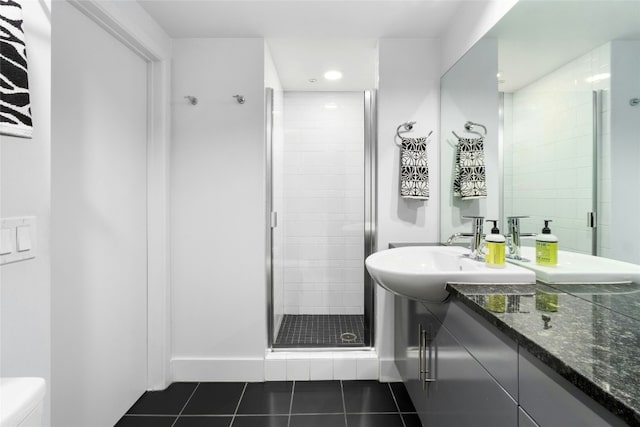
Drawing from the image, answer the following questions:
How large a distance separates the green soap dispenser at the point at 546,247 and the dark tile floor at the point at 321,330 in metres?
1.37

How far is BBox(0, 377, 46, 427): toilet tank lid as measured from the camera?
69cm

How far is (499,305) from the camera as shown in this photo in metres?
1.00

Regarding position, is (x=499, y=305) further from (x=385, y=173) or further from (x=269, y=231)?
(x=269, y=231)

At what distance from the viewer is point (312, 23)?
6.70 feet

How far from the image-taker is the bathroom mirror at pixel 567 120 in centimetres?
103

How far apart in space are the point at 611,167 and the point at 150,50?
2.32 meters

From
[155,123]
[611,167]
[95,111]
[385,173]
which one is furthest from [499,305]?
[155,123]

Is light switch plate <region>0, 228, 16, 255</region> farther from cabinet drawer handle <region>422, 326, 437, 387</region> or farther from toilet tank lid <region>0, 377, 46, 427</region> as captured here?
cabinet drawer handle <region>422, 326, 437, 387</region>

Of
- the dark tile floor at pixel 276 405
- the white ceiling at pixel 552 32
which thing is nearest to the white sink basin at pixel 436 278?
the white ceiling at pixel 552 32

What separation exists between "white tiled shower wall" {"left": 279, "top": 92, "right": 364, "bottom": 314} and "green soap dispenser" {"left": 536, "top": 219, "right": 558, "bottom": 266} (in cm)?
121

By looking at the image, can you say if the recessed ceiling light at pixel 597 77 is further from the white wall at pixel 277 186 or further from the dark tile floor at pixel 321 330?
the dark tile floor at pixel 321 330

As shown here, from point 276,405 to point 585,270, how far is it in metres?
1.72

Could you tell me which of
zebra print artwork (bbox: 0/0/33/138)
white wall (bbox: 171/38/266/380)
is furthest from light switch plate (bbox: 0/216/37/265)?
white wall (bbox: 171/38/266/380)

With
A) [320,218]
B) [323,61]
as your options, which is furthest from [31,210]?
[323,61]
